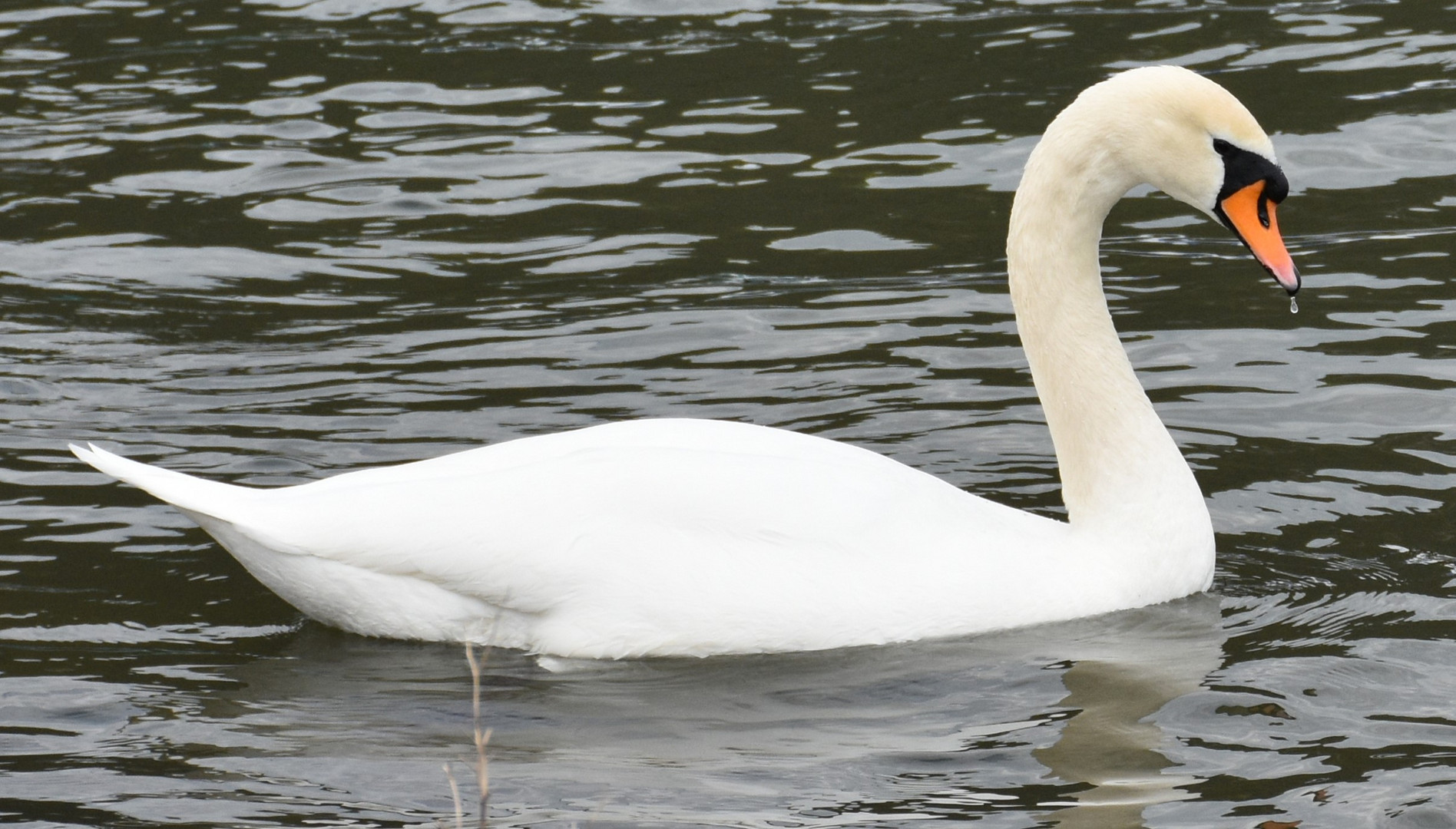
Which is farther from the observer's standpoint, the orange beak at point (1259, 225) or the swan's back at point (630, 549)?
the orange beak at point (1259, 225)

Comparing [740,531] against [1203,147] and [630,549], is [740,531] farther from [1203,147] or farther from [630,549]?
[1203,147]

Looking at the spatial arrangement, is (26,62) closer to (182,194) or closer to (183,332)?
(182,194)

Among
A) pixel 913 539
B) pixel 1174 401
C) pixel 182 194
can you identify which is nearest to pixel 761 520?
pixel 913 539

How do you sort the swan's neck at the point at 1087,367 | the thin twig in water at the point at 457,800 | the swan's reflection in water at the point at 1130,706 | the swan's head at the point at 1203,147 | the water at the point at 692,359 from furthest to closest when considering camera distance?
1. the swan's neck at the point at 1087,367
2. the swan's head at the point at 1203,147
3. the water at the point at 692,359
4. the swan's reflection in water at the point at 1130,706
5. the thin twig in water at the point at 457,800

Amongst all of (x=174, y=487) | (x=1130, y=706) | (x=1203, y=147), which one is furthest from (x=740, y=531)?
(x=1203, y=147)

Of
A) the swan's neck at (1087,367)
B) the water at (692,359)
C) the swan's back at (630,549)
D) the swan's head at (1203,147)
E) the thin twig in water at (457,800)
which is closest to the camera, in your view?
the thin twig in water at (457,800)

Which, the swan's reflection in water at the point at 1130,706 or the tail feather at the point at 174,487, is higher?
the tail feather at the point at 174,487

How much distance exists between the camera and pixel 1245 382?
7.80m

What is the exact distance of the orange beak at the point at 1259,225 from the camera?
19.5 feet

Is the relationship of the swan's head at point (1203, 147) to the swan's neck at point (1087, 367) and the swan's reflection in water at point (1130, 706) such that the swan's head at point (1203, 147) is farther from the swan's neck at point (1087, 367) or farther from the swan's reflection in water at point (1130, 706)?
the swan's reflection in water at point (1130, 706)

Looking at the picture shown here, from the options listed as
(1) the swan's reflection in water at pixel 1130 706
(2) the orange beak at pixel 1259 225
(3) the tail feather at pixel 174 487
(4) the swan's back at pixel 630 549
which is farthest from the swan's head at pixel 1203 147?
(3) the tail feather at pixel 174 487

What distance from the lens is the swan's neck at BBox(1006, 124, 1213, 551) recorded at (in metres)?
6.07

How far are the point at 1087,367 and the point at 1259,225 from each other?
67 cm

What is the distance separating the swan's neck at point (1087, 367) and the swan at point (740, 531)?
1 centimetres
